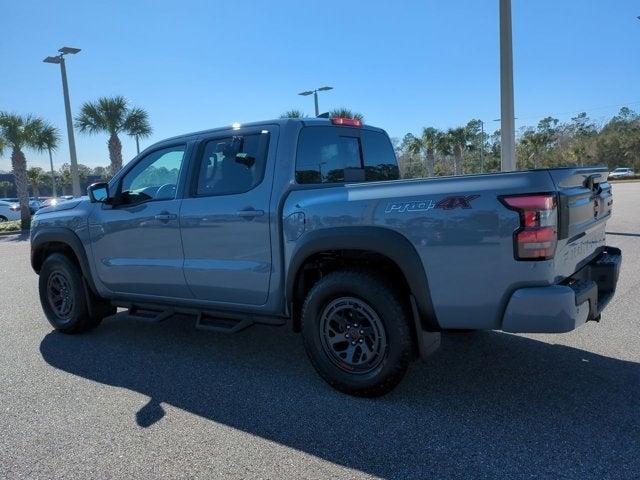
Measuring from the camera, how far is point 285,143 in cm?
399

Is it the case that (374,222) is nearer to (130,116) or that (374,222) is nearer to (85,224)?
(85,224)

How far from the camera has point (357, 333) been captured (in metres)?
3.61

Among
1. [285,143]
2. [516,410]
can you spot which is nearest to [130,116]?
[285,143]

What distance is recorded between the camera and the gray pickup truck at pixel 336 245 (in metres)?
3.01

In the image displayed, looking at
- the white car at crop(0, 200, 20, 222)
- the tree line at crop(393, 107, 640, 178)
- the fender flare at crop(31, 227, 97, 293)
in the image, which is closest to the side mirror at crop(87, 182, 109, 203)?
the fender flare at crop(31, 227, 97, 293)

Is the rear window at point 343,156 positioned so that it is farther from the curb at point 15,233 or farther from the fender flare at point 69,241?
the curb at point 15,233

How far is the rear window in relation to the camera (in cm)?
411

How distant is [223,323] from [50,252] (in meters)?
2.62

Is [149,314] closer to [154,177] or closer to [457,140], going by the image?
[154,177]

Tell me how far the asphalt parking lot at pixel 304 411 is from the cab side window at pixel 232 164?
1.48 m

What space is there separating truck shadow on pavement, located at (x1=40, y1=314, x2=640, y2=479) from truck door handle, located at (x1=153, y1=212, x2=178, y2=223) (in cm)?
123

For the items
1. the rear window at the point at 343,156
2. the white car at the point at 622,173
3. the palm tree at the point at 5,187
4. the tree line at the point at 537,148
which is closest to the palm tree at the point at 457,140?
the tree line at the point at 537,148

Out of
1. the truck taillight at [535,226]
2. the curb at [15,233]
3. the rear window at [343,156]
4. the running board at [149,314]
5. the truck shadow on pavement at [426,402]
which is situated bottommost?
the truck shadow on pavement at [426,402]

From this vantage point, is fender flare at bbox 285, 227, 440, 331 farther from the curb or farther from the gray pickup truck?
the curb
